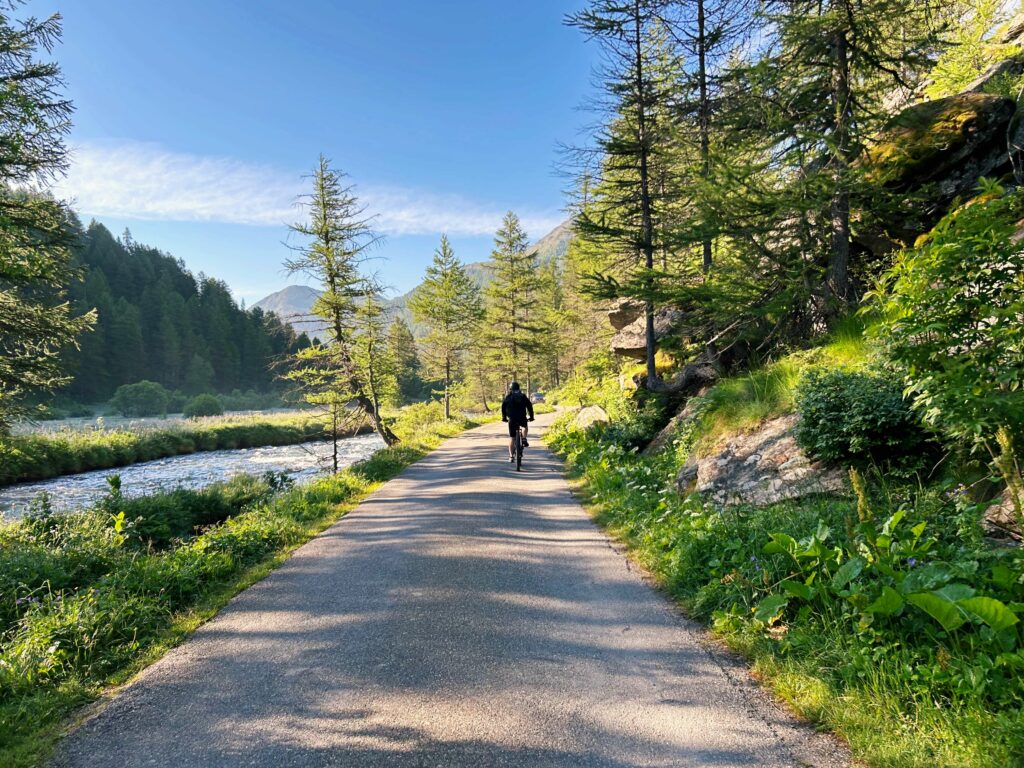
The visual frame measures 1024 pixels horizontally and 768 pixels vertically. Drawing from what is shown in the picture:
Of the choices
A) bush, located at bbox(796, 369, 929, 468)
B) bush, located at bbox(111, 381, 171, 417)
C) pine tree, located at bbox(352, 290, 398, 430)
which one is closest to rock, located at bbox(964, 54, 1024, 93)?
bush, located at bbox(796, 369, 929, 468)

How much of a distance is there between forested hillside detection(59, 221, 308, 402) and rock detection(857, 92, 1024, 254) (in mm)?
50263

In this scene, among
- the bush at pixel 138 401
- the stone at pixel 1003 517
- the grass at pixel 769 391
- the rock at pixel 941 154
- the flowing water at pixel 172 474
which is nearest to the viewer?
the stone at pixel 1003 517

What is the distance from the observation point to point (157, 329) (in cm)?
6762

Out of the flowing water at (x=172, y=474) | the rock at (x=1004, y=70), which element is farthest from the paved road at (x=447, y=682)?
the rock at (x=1004, y=70)

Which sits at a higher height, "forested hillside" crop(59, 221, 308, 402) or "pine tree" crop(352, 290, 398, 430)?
"forested hillside" crop(59, 221, 308, 402)

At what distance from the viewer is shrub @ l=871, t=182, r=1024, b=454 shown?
3.06 meters

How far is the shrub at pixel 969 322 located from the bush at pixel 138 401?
190 ft

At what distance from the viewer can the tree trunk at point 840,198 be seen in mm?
7086

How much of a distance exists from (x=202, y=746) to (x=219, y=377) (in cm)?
9056

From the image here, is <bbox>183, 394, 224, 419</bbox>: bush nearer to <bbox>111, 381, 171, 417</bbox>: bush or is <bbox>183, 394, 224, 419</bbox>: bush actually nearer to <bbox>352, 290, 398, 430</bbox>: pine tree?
<bbox>111, 381, 171, 417</bbox>: bush

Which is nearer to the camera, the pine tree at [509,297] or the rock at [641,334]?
the rock at [641,334]

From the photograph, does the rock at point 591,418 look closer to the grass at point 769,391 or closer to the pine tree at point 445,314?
the grass at point 769,391

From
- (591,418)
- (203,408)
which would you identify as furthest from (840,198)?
(203,408)

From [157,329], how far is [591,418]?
76.5m
